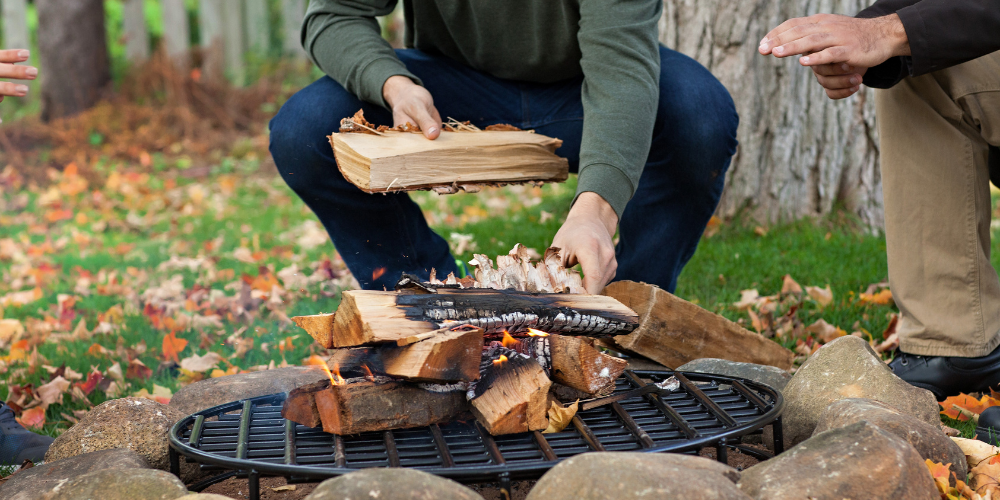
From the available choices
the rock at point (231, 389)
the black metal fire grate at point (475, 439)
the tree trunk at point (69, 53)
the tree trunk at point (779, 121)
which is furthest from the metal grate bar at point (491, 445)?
the tree trunk at point (69, 53)

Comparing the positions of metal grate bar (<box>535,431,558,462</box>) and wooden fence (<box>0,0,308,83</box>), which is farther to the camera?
wooden fence (<box>0,0,308,83</box>)

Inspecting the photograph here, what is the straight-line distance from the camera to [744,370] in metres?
2.11

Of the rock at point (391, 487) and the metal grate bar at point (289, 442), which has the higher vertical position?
the rock at point (391, 487)

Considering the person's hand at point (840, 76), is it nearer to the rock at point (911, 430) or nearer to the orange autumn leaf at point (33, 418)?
the rock at point (911, 430)

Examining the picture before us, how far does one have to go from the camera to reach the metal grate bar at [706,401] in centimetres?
162

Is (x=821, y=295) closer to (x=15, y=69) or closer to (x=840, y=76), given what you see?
(x=840, y=76)

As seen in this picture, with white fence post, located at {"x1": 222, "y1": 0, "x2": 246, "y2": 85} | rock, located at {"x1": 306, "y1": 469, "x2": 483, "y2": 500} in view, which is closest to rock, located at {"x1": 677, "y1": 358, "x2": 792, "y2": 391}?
rock, located at {"x1": 306, "y1": 469, "x2": 483, "y2": 500}

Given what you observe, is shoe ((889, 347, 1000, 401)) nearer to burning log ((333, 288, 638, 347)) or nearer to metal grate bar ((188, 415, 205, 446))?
burning log ((333, 288, 638, 347))

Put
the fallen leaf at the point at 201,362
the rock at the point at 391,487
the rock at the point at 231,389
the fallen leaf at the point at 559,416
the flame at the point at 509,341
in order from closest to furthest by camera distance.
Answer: the rock at the point at 391,487, the fallen leaf at the point at 559,416, the flame at the point at 509,341, the rock at the point at 231,389, the fallen leaf at the point at 201,362

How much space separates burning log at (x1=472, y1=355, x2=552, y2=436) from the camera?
158 centimetres

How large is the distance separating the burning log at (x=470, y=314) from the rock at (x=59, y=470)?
1.60 ft

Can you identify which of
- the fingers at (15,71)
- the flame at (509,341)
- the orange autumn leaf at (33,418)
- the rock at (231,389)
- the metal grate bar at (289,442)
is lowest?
the orange autumn leaf at (33,418)

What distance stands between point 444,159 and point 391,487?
4.00 feet

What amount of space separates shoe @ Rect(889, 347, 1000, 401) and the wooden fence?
761cm
